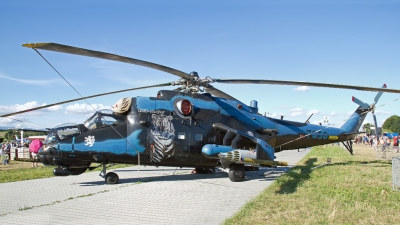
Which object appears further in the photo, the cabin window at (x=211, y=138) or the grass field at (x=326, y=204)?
the cabin window at (x=211, y=138)

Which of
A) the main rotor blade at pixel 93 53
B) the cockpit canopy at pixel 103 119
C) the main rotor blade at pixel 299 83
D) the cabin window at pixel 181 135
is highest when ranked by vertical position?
the main rotor blade at pixel 93 53

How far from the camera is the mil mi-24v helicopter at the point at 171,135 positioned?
11.2 metres

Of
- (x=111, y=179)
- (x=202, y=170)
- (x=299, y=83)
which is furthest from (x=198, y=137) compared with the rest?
(x=299, y=83)

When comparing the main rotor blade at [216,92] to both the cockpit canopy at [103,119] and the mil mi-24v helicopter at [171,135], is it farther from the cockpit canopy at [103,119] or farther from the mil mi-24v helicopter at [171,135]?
the cockpit canopy at [103,119]

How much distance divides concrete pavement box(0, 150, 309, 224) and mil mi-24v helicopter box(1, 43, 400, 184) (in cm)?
86

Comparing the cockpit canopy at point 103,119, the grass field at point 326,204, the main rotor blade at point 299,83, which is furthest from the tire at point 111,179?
the grass field at point 326,204

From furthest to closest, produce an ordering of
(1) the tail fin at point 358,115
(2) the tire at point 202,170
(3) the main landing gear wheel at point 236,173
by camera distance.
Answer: (1) the tail fin at point 358,115 < (2) the tire at point 202,170 < (3) the main landing gear wheel at point 236,173

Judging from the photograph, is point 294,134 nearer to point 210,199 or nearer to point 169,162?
point 169,162

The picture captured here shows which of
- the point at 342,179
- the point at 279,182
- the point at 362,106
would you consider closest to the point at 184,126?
the point at 279,182

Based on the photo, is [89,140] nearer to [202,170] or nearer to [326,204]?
[202,170]

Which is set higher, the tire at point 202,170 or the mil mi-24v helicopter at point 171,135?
the mil mi-24v helicopter at point 171,135

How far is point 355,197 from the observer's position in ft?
26.8

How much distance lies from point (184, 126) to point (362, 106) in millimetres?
11300

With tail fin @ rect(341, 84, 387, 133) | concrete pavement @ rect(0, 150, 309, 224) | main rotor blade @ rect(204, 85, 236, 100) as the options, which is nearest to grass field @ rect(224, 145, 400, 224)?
concrete pavement @ rect(0, 150, 309, 224)
